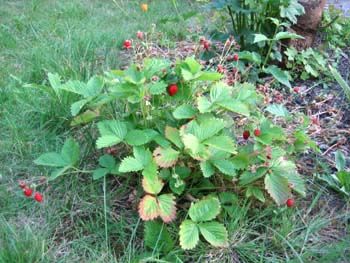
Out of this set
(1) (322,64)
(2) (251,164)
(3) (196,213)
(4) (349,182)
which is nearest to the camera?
(3) (196,213)

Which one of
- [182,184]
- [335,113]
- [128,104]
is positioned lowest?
[335,113]

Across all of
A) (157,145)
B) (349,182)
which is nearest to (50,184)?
(157,145)

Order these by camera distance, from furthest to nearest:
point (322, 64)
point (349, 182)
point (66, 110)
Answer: point (322, 64) → point (66, 110) → point (349, 182)

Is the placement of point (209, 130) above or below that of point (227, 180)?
above

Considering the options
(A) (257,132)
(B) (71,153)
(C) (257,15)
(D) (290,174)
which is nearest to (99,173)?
(B) (71,153)

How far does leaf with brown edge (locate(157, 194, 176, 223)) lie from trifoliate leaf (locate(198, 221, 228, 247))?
10 cm

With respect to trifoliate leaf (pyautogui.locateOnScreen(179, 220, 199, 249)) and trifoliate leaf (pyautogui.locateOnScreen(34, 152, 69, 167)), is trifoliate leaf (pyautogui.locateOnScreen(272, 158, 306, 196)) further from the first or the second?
trifoliate leaf (pyautogui.locateOnScreen(34, 152, 69, 167))

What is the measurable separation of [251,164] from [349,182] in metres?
0.44

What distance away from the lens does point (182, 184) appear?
1.75 m

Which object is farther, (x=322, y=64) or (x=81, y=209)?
(x=322, y=64)

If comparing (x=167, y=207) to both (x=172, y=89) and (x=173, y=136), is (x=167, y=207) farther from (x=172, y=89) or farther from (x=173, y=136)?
Answer: (x=172, y=89)

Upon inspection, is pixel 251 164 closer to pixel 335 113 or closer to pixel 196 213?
pixel 196 213

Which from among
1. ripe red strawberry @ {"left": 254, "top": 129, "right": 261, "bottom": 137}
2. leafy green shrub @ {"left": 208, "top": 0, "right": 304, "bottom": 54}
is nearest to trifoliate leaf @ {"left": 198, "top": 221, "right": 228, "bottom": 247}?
ripe red strawberry @ {"left": 254, "top": 129, "right": 261, "bottom": 137}

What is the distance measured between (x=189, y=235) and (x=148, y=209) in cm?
16
